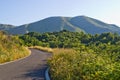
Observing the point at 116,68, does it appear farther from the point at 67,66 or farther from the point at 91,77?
the point at 67,66

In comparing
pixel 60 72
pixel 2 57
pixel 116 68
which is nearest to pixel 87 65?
pixel 60 72

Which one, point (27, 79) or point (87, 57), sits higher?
point (87, 57)

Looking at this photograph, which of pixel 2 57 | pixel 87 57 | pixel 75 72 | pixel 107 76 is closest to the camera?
pixel 107 76

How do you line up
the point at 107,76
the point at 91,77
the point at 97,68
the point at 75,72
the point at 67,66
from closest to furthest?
the point at 107,76
the point at 91,77
the point at 97,68
the point at 75,72
the point at 67,66

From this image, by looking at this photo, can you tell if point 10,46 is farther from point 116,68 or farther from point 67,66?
point 116,68

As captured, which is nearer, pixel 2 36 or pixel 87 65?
pixel 87 65

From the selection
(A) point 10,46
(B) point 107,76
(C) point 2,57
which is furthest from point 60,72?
(A) point 10,46

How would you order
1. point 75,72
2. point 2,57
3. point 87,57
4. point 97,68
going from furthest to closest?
point 2,57 < point 87,57 < point 75,72 < point 97,68

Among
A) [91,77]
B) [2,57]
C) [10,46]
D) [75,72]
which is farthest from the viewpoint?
[10,46]

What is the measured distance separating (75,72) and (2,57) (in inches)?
610

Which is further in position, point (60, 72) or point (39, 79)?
point (39, 79)

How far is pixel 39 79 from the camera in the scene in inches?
722

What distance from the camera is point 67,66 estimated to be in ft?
56.8

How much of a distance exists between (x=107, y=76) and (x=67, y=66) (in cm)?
513
